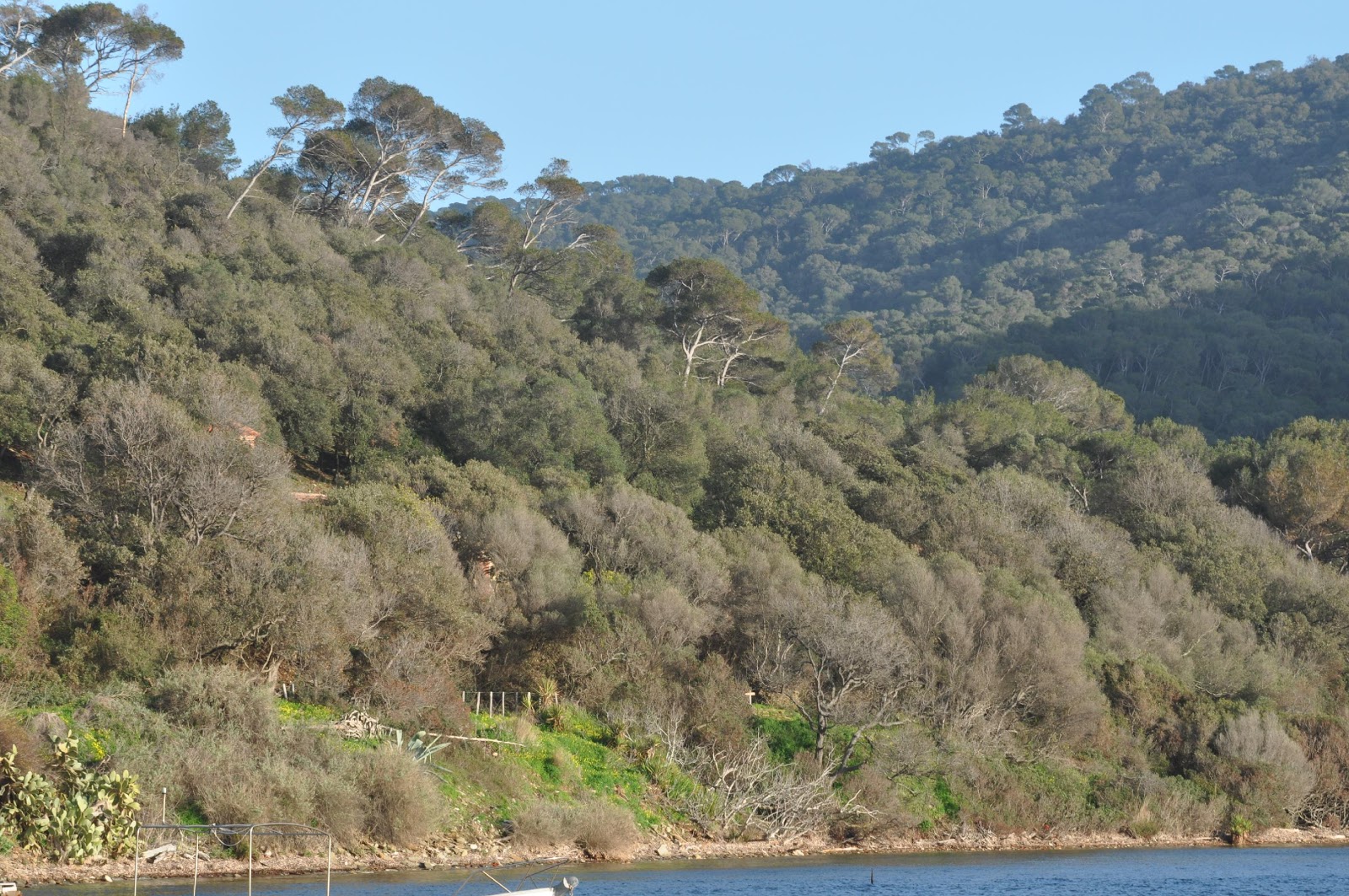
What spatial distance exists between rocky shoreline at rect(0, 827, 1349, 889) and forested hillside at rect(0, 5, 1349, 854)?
1.92 ft

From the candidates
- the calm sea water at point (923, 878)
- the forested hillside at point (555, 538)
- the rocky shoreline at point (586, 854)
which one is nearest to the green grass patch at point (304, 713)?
the forested hillside at point (555, 538)

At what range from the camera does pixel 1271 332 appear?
364ft

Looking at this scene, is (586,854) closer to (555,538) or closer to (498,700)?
(498,700)

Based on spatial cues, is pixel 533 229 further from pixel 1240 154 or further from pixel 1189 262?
pixel 1240 154

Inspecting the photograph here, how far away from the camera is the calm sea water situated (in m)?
27.8

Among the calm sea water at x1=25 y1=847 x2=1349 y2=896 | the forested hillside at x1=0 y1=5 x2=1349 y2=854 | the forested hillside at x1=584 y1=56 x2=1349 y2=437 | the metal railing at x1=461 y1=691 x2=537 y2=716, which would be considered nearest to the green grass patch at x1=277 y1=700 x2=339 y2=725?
the forested hillside at x1=0 y1=5 x2=1349 y2=854

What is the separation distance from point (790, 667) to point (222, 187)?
43.9m

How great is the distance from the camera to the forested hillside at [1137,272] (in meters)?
108

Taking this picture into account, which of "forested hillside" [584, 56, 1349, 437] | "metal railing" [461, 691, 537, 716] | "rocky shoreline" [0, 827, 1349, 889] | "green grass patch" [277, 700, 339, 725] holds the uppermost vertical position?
"forested hillside" [584, 56, 1349, 437]

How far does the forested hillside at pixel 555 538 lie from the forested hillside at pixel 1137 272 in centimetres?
2202

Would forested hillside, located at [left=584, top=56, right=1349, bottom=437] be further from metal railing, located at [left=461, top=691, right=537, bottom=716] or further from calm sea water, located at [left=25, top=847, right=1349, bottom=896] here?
metal railing, located at [left=461, top=691, right=537, bottom=716]

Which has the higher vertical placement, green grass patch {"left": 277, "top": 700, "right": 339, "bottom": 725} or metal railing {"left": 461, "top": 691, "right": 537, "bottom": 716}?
green grass patch {"left": 277, "top": 700, "right": 339, "bottom": 725}

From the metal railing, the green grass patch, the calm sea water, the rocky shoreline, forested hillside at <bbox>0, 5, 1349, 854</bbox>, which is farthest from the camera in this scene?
the metal railing

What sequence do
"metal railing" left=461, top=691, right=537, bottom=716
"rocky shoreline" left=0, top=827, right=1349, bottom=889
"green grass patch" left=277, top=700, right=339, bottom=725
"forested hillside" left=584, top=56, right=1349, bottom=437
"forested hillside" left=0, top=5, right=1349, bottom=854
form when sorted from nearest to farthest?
1. "rocky shoreline" left=0, top=827, right=1349, bottom=889
2. "green grass patch" left=277, top=700, right=339, bottom=725
3. "forested hillside" left=0, top=5, right=1349, bottom=854
4. "metal railing" left=461, top=691, right=537, bottom=716
5. "forested hillside" left=584, top=56, right=1349, bottom=437
